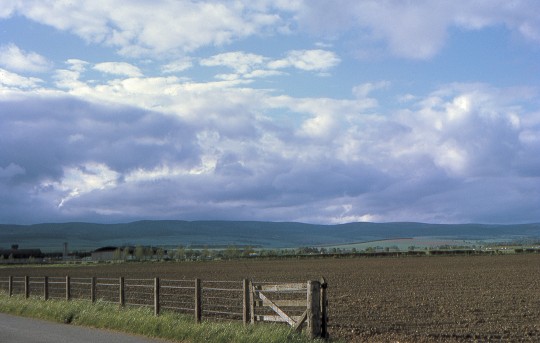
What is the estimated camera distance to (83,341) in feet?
59.5

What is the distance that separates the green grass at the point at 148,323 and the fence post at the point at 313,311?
278 mm

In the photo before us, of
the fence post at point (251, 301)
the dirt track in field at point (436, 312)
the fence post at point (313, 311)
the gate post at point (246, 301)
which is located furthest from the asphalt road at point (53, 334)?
the dirt track in field at point (436, 312)

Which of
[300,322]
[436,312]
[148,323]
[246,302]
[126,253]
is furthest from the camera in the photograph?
[126,253]

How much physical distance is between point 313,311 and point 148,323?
5.11 meters

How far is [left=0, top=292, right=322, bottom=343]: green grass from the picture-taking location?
17.1m

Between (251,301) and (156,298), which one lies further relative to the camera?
(156,298)

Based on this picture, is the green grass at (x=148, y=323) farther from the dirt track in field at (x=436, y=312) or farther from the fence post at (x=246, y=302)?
the dirt track in field at (x=436, y=312)

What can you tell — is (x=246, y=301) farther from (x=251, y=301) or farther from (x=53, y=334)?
(x=53, y=334)

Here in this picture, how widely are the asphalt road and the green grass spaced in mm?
483

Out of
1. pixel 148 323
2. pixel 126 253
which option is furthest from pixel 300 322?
pixel 126 253

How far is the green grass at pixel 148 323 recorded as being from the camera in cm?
1714

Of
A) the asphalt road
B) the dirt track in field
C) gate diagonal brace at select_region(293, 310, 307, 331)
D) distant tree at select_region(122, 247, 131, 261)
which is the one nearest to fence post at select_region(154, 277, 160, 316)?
the asphalt road

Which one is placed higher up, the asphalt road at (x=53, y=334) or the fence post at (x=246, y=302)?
the fence post at (x=246, y=302)

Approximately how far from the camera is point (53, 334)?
1978 cm
